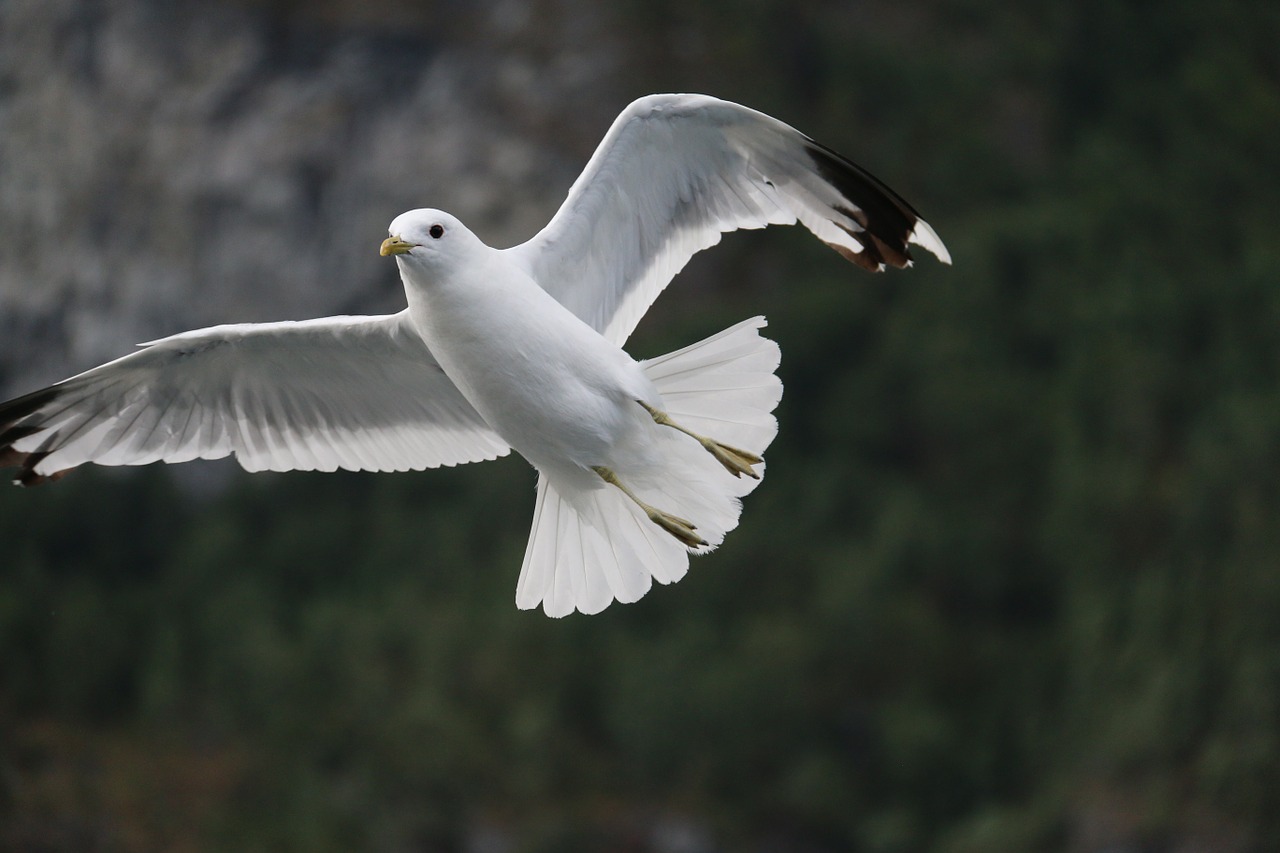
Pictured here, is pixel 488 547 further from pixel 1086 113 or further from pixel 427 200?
pixel 1086 113

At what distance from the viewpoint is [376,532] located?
85.0ft

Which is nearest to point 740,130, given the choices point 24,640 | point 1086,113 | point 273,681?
point 24,640

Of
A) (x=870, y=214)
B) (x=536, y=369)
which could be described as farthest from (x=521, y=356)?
(x=870, y=214)

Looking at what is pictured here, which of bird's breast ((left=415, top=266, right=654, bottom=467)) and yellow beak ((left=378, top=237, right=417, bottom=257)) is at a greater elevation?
yellow beak ((left=378, top=237, right=417, bottom=257))

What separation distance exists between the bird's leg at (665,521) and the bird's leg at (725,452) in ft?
0.77

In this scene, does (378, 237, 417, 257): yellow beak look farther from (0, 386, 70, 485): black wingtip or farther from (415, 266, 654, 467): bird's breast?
(0, 386, 70, 485): black wingtip

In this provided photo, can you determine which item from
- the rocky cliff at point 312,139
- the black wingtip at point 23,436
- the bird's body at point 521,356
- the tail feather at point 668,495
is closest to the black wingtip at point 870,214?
the tail feather at point 668,495

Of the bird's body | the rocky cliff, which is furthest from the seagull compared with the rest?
the rocky cliff

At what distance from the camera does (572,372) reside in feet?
18.9

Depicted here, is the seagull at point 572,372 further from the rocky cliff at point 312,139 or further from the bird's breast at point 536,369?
the rocky cliff at point 312,139

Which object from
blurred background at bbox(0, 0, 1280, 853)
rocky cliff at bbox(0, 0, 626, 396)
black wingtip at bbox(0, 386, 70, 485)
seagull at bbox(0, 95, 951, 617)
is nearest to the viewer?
seagull at bbox(0, 95, 951, 617)

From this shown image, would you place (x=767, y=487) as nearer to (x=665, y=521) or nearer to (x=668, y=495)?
(x=668, y=495)

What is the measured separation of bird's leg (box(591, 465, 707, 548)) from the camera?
5945 mm

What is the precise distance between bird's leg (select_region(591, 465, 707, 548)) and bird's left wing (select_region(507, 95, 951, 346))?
0.61 metres
